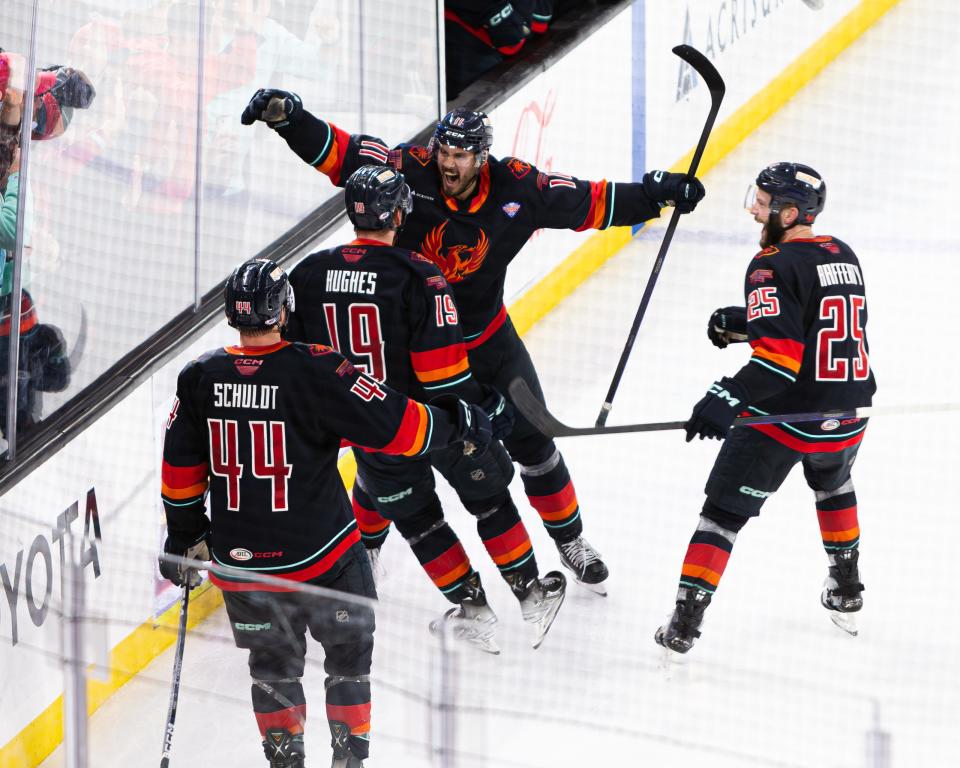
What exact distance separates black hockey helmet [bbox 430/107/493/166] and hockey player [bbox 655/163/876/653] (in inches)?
24.0

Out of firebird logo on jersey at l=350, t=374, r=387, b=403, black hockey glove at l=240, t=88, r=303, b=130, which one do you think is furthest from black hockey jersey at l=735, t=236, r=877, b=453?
black hockey glove at l=240, t=88, r=303, b=130

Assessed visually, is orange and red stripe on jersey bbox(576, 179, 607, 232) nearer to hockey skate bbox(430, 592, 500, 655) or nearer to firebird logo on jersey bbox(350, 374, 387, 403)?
hockey skate bbox(430, 592, 500, 655)

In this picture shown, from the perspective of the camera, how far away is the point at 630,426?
3.50 m

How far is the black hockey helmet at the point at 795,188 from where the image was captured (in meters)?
3.41

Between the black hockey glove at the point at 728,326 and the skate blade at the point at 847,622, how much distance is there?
67 cm

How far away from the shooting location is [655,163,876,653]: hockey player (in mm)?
3303

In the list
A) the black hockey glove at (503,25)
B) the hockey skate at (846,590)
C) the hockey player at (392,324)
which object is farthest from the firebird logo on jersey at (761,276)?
the black hockey glove at (503,25)

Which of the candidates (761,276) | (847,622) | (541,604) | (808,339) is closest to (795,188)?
(761,276)

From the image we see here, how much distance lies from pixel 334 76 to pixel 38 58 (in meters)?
1.20

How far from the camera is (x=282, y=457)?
2.81 metres

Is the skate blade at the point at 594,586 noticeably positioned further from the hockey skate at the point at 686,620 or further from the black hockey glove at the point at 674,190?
the black hockey glove at the point at 674,190

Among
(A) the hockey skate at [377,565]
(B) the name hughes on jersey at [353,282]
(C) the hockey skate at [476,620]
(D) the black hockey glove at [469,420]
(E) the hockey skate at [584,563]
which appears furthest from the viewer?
(A) the hockey skate at [377,565]

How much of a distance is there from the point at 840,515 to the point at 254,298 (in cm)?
153

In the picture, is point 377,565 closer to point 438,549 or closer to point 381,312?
point 438,549
